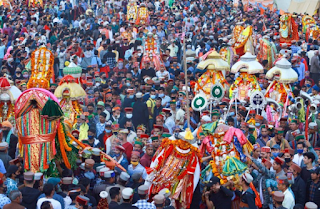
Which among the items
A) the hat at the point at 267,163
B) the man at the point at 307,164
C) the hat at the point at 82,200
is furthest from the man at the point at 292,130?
the hat at the point at 82,200

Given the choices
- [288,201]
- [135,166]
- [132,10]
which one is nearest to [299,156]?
[288,201]

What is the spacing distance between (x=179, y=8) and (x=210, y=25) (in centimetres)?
488

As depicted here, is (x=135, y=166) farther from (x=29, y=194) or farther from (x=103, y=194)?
(x=29, y=194)

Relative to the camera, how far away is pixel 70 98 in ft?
36.3

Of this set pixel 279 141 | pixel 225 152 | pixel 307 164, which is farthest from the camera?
pixel 279 141

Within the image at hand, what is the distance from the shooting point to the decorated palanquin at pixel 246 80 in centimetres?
A: 1276

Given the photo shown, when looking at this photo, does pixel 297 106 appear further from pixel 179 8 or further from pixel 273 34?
pixel 179 8

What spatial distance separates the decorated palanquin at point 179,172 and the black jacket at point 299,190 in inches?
56.2

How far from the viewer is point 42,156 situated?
7941mm

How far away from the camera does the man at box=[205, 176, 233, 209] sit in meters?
7.40

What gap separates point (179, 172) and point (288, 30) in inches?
573

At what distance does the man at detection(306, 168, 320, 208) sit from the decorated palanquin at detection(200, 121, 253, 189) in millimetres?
954

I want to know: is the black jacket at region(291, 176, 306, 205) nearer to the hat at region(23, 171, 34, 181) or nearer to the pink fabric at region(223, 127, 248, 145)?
the pink fabric at region(223, 127, 248, 145)

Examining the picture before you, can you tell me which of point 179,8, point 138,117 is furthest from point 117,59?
point 179,8
